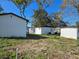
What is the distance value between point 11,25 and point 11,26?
138mm

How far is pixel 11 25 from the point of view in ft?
77.0

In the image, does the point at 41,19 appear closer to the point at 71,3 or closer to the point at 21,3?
the point at 21,3

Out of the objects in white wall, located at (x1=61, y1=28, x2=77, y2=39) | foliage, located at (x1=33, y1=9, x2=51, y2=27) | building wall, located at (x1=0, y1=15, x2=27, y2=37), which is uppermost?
foliage, located at (x1=33, y1=9, x2=51, y2=27)

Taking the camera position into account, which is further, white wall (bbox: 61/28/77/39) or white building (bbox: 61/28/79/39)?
white wall (bbox: 61/28/77/39)

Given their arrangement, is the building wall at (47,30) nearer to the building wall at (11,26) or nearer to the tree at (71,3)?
the building wall at (11,26)

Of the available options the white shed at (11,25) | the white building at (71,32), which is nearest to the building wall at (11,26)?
the white shed at (11,25)

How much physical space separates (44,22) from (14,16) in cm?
2830

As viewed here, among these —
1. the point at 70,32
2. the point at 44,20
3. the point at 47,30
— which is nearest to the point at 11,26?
the point at 70,32

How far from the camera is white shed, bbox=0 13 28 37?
23047mm

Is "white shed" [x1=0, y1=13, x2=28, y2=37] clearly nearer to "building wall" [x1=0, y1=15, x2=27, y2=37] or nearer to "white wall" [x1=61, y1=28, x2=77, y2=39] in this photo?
"building wall" [x1=0, y1=15, x2=27, y2=37]

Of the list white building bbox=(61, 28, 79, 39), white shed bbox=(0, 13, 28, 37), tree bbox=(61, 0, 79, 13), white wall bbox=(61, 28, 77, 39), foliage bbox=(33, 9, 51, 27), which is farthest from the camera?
foliage bbox=(33, 9, 51, 27)

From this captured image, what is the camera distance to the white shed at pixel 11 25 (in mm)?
23047

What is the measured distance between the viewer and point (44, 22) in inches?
2031

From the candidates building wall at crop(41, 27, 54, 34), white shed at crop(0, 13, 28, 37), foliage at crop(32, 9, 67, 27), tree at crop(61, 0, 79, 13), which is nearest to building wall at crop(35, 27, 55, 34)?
building wall at crop(41, 27, 54, 34)
